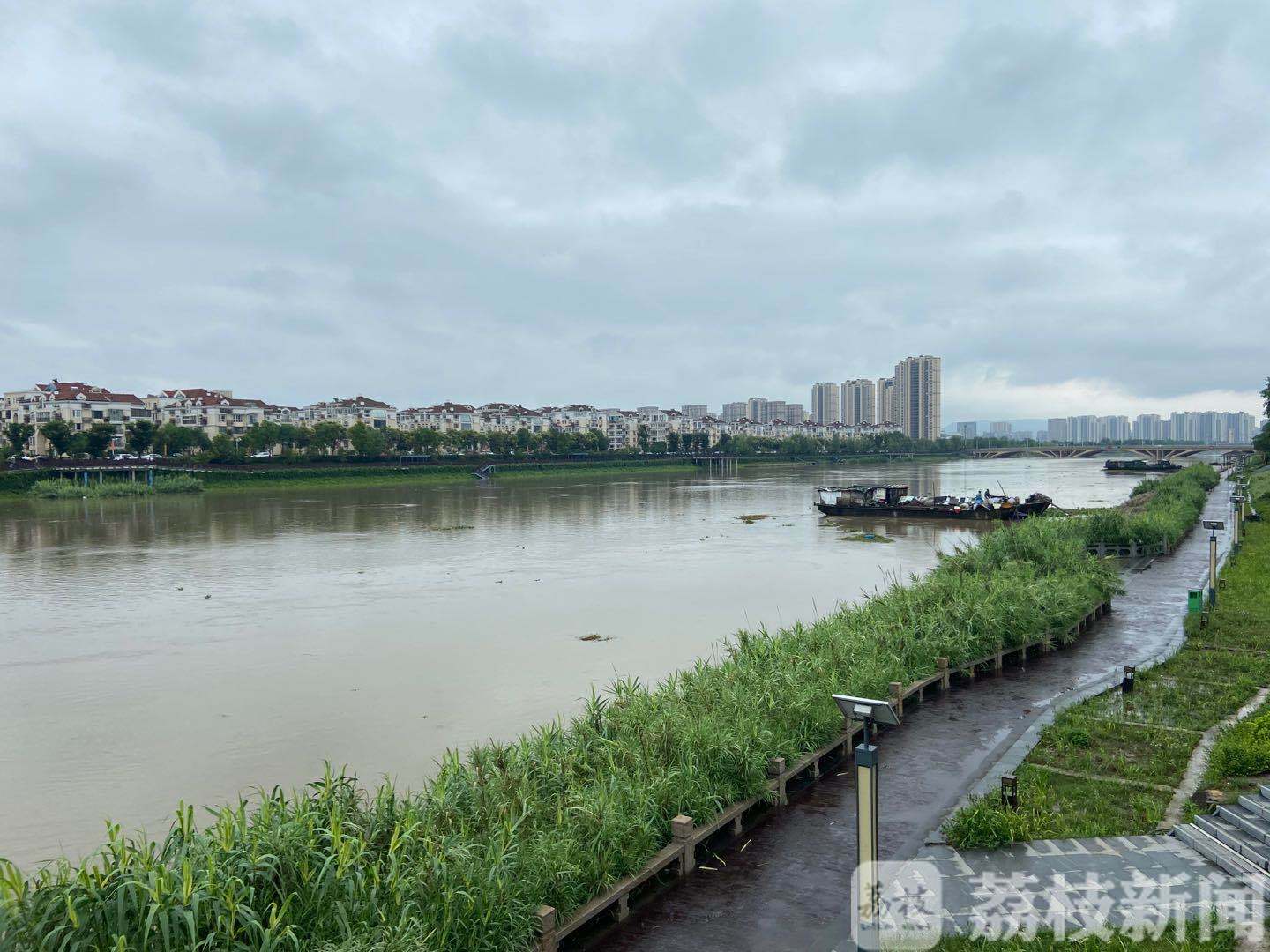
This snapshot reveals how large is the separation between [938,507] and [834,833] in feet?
130

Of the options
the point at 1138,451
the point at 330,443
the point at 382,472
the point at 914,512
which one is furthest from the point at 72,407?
the point at 1138,451

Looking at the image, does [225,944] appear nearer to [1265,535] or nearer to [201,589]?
[201,589]

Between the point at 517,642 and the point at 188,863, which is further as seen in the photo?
the point at 517,642

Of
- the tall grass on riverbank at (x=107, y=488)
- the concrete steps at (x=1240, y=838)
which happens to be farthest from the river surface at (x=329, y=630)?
the tall grass on riverbank at (x=107, y=488)

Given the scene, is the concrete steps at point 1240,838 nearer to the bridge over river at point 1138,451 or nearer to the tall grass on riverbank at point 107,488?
the tall grass on riverbank at point 107,488

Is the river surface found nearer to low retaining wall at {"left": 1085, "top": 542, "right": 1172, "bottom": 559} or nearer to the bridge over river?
low retaining wall at {"left": 1085, "top": 542, "right": 1172, "bottom": 559}

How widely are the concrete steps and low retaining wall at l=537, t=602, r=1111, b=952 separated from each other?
10.9ft

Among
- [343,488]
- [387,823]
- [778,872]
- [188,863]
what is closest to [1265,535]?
[778,872]

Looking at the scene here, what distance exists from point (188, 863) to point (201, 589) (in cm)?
2143

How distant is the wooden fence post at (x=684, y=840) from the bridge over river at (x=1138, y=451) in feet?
433

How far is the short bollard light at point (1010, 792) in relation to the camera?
7.47 m

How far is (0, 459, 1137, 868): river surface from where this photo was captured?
10719 mm

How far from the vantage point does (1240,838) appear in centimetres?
645

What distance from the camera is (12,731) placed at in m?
12.2
